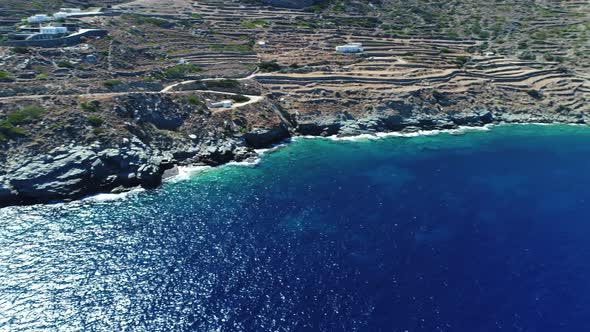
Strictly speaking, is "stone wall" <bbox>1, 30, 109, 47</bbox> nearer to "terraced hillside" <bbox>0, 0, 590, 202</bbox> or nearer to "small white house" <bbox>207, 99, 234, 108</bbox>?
"terraced hillside" <bbox>0, 0, 590, 202</bbox>

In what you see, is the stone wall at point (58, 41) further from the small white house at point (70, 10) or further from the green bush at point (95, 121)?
the green bush at point (95, 121)

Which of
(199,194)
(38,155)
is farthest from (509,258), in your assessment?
(38,155)

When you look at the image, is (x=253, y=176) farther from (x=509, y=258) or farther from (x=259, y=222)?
(x=509, y=258)

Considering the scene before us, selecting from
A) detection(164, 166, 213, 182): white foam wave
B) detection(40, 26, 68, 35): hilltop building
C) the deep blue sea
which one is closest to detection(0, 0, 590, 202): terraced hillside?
detection(164, 166, 213, 182): white foam wave

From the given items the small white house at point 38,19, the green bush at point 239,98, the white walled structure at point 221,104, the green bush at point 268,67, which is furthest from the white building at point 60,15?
the green bush at point 239,98

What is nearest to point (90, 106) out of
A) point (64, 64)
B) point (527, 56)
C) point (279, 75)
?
point (64, 64)

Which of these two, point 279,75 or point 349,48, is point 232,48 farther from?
point 349,48
